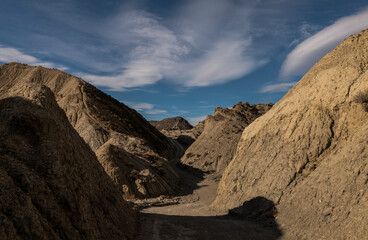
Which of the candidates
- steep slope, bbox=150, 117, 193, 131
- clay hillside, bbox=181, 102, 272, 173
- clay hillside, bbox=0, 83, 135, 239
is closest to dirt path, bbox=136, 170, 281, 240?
clay hillside, bbox=0, 83, 135, 239

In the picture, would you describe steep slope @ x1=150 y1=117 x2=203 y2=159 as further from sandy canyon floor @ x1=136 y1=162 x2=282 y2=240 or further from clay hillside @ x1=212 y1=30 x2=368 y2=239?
sandy canyon floor @ x1=136 y1=162 x2=282 y2=240

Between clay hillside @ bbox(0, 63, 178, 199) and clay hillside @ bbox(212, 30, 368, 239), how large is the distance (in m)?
9.24

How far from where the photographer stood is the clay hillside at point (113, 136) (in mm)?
23625

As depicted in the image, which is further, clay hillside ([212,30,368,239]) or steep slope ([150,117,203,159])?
steep slope ([150,117,203,159])

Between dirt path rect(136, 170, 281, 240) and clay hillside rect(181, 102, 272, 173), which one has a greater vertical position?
clay hillside rect(181, 102, 272, 173)

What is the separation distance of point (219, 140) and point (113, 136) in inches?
672

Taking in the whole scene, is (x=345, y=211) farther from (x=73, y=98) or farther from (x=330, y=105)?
(x=73, y=98)

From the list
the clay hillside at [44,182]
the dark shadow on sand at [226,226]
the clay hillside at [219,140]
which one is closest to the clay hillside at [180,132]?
the clay hillside at [219,140]

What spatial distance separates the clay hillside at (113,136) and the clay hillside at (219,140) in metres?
6.67

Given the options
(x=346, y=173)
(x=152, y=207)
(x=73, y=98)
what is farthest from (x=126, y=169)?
(x=73, y=98)

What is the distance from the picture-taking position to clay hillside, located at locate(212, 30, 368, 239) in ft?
31.4

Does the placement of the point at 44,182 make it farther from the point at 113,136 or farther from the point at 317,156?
the point at 113,136

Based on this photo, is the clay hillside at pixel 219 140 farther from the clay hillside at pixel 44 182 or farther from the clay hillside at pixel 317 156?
the clay hillside at pixel 44 182

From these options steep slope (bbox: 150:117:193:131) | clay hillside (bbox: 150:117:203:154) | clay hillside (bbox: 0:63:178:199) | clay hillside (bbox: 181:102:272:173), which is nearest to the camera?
clay hillside (bbox: 0:63:178:199)
